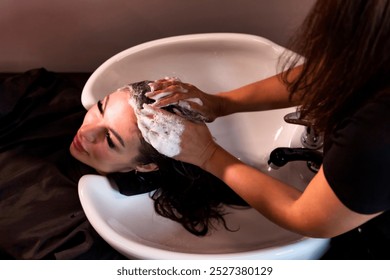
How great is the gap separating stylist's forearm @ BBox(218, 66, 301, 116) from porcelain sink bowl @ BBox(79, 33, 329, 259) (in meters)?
0.13

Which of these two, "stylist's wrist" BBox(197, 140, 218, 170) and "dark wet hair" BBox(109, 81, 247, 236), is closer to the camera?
"stylist's wrist" BBox(197, 140, 218, 170)

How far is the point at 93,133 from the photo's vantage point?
3.55 feet

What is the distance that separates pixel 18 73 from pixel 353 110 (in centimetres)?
126

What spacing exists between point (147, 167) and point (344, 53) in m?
0.61

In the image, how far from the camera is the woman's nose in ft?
3.52

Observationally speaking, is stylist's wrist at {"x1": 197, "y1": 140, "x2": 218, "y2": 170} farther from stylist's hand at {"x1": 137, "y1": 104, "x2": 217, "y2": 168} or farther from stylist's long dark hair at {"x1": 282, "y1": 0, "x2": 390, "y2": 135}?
stylist's long dark hair at {"x1": 282, "y1": 0, "x2": 390, "y2": 135}

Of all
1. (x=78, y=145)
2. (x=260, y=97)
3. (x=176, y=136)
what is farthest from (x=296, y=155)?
(x=78, y=145)

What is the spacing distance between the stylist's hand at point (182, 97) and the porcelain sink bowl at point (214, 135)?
201 mm

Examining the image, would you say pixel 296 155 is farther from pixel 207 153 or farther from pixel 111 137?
pixel 111 137

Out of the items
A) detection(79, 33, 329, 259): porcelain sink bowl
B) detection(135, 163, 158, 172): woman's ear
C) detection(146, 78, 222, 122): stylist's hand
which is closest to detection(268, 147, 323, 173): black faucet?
detection(79, 33, 329, 259): porcelain sink bowl
